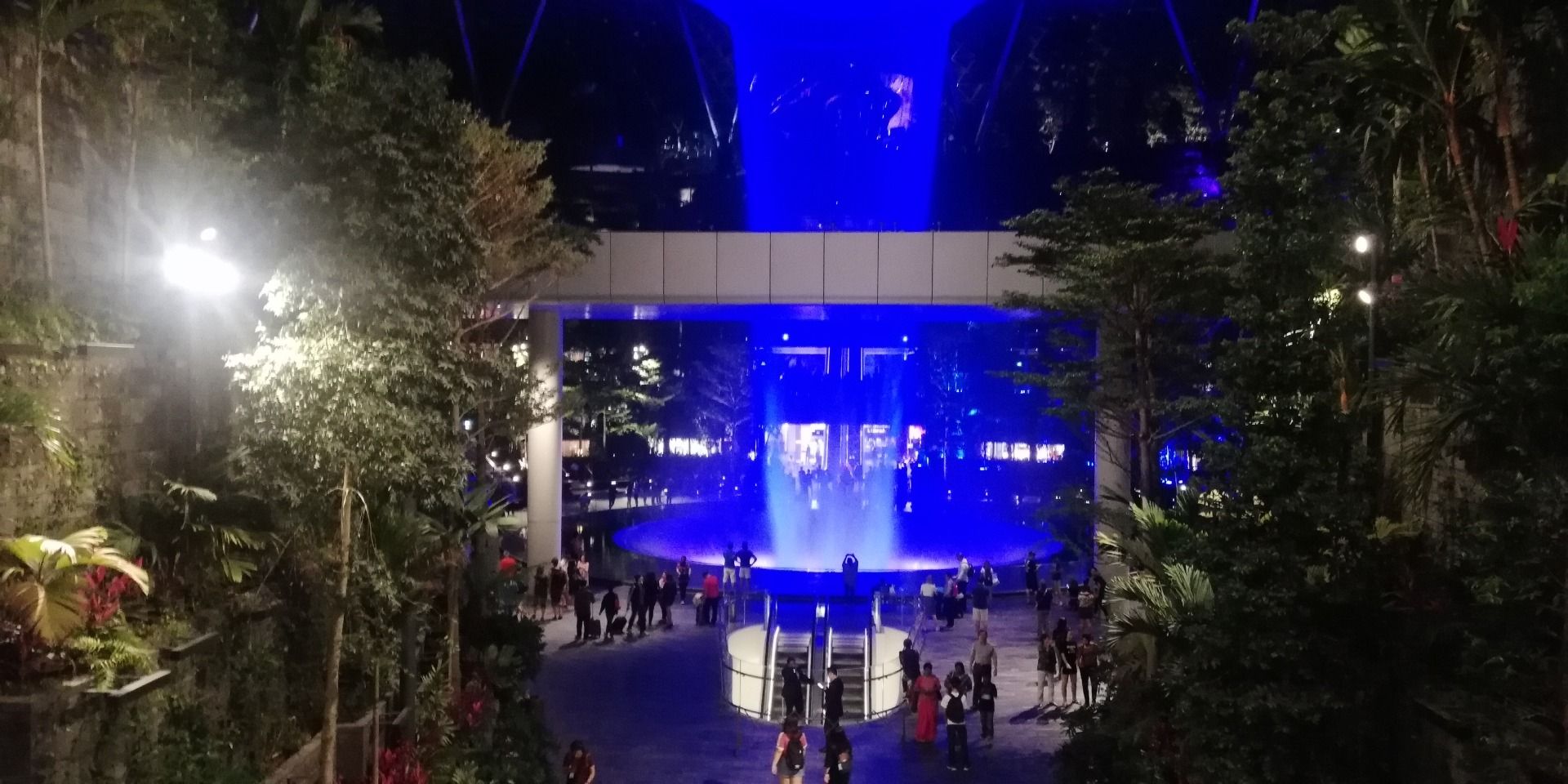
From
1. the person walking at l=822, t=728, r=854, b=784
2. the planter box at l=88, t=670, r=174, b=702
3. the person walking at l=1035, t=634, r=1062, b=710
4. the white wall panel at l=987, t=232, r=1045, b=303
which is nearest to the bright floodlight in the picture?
the planter box at l=88, t=670, r=174, b=702

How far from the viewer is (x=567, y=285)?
20.1 meters

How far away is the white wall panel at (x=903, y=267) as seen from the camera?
1923cm

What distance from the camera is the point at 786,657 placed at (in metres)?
15.8

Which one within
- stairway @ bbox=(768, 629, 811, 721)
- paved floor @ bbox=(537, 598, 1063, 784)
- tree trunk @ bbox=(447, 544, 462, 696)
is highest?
tree trunk @ bbox=(447, 544, 462, 696)

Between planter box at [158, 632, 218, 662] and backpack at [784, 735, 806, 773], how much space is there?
5526 mm

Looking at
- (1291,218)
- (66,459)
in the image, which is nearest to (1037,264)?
(1291,218)

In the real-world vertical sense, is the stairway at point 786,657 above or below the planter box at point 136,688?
below

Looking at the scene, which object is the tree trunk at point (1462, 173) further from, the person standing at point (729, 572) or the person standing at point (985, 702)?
the person standing at point (729, 572)

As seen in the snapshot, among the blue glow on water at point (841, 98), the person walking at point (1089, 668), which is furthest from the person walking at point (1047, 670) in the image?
the blue glow on water at point (841, 98)

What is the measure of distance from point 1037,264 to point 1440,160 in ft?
26.6

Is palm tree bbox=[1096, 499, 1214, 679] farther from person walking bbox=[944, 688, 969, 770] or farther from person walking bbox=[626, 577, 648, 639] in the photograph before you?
person walking bbox=[626, 577, 648, 639]

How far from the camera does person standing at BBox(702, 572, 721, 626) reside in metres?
19.3

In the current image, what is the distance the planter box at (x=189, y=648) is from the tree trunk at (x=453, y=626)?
2731mm

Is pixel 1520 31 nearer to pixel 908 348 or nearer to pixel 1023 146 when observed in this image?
pixel 1023 146
